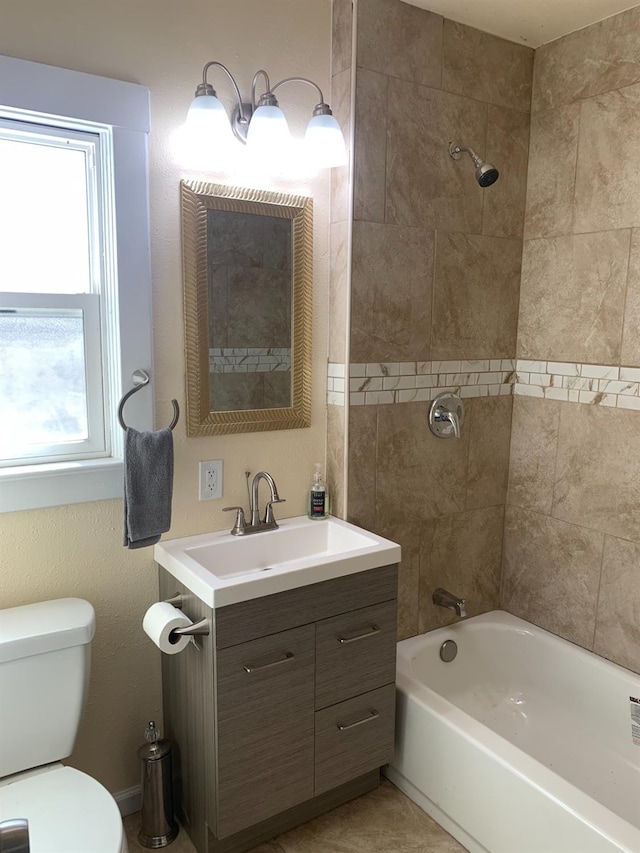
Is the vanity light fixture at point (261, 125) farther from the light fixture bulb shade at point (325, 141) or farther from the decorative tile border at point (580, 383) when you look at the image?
the decorative tile border at point (580, 383)

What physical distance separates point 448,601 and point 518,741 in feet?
1.69

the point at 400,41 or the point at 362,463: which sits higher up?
the point at 400,41

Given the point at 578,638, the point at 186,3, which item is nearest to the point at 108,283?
the point at 186,3

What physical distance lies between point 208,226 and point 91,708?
1.48 metres

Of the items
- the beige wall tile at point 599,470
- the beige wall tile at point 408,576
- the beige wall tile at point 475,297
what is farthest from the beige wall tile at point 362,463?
the beige wall tile at point 599,470

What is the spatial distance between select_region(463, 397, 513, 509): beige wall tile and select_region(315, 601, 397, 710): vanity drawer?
74 centimetres

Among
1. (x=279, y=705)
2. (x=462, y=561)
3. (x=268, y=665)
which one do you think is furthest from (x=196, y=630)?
(x=462, y=561)

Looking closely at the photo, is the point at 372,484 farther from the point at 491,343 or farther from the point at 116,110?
the point at 116,110

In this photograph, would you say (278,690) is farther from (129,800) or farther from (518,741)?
(518,741)

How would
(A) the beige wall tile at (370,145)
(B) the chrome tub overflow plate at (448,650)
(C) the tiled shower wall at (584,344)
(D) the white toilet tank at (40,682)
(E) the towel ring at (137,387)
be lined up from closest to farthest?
(D) the white toilet tank at (40,682) → (E) the towel ring at (137,387) → (A) the beige wall tile at (370,145) → (C) the tiled shower wall at (584,344) → (B) the chrome tub overflow plate at (448,650)

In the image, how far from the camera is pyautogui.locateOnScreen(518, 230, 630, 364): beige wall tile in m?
2.15

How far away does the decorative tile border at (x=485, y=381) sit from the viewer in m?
2.13

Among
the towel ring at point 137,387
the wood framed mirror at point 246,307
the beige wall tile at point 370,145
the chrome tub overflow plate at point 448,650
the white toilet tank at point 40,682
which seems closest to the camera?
the white toilet tank at point 40,682

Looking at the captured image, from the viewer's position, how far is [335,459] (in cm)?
220
